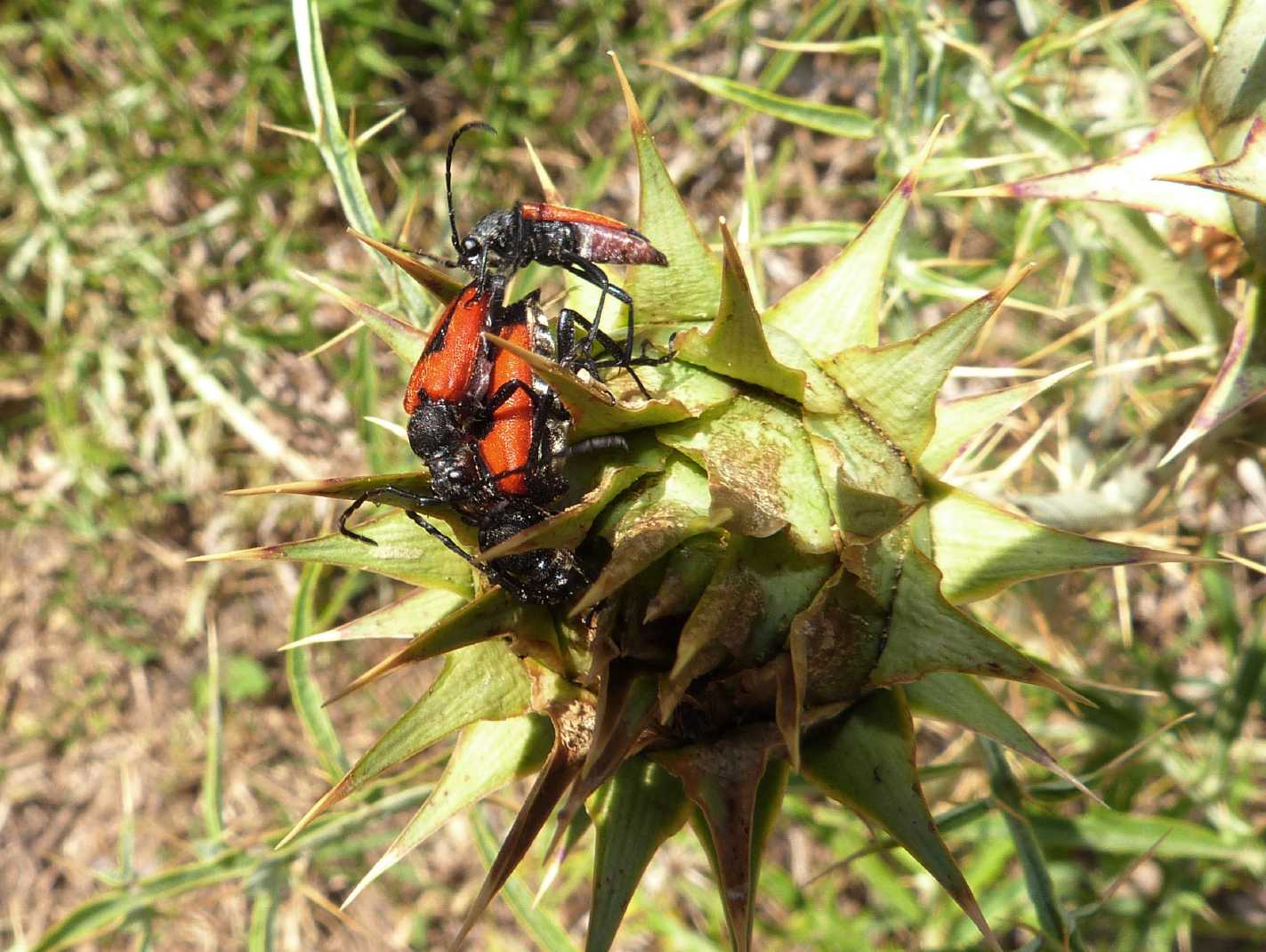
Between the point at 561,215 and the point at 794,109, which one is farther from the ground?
the point at 561,215

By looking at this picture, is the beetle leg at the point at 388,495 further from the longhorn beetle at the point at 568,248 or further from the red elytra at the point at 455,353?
the longhorn beetle at the point at 568,248

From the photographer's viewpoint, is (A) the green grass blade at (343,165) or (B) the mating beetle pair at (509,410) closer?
(B) the mating beetle pair at (509,410)

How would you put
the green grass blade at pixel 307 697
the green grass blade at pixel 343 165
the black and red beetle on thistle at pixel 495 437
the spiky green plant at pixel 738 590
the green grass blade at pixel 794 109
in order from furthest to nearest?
1. the green grass blade at pixel 794 109
2. the green grass blade at pixel 307 697
3. the green grass blade at pixel 343 165
4. the black and red beetle on thistle at pixel 495 437
5. the spiky green plant at pixel 738 590

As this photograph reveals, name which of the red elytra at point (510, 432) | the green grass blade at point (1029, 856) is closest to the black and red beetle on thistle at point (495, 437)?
the red elytra at point (510, 432)

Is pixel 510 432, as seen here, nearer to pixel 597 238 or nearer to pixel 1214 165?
pixel 597 238

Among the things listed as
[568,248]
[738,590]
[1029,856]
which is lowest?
[1029,856]

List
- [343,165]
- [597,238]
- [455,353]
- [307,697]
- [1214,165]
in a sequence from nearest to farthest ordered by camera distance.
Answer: [1214,165] → [455,353] → [597,238] → [343,165] → [307,697]

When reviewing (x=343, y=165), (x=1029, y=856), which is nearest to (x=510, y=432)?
(x=343, y=165)

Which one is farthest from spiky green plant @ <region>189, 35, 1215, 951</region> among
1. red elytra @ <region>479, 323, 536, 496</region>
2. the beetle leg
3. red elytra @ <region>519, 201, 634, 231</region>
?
red elytra @ <region>519, 201, 634, 231</region>

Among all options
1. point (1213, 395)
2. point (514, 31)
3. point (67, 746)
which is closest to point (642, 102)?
point (514, 31)
